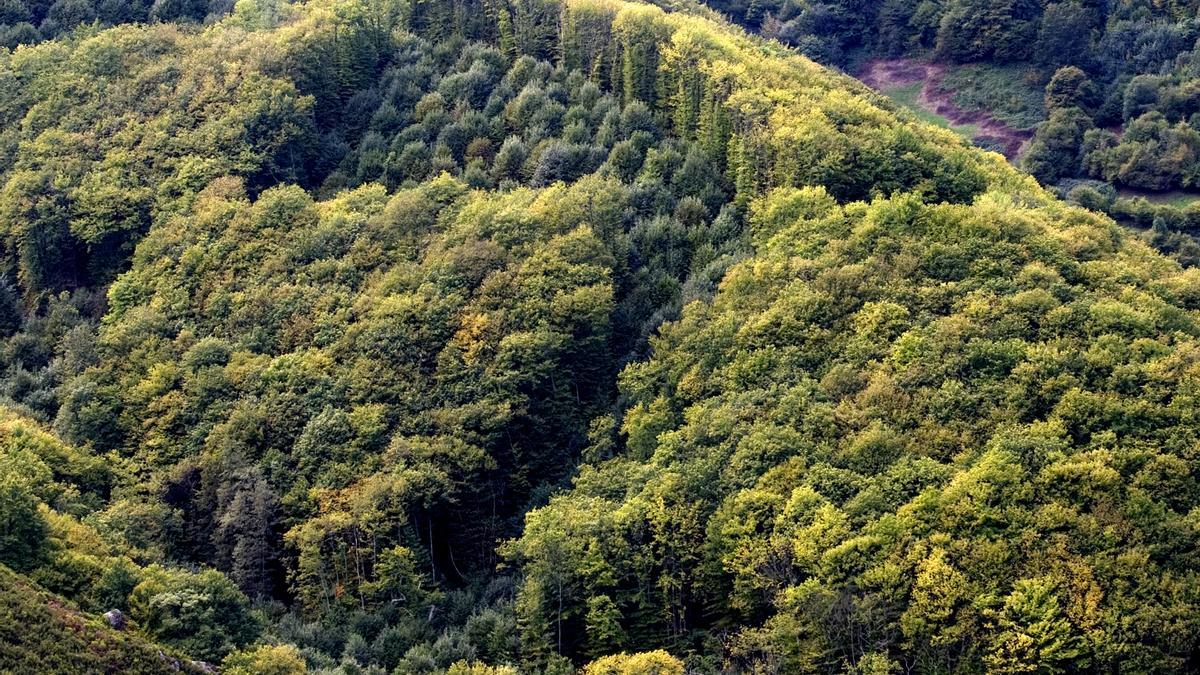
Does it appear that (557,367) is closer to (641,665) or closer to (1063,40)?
(641,665)

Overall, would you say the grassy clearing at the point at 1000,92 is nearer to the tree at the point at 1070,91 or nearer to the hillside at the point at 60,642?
the tree at the point at 1070,91

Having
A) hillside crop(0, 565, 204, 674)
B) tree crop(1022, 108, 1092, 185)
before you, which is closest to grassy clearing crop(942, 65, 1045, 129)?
tree crop(1022, 108, 1092, 185)

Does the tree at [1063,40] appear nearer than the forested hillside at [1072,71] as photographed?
No

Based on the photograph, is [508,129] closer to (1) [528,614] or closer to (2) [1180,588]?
(1) [528,614]

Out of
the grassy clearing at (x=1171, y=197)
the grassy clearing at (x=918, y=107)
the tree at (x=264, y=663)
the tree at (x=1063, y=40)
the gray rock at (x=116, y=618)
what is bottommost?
the tree at (x=264, y=663)

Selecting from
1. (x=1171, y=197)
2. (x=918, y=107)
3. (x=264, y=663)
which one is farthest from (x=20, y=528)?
(x=918, y=107)

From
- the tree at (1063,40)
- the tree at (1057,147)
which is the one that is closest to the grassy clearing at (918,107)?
the tree at (1057,147)

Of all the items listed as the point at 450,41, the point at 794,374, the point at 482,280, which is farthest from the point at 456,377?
the point at 450,41

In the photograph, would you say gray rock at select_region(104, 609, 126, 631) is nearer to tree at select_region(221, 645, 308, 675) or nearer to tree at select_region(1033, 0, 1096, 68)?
tree at select_region(221, 645, 308, 675)
